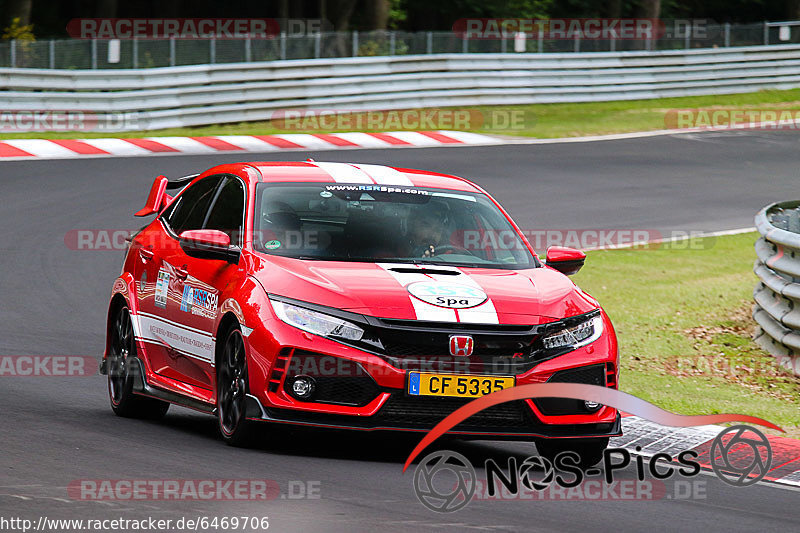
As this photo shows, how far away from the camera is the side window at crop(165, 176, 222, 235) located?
933cm

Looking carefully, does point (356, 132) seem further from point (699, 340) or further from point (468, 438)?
point (468, 438)

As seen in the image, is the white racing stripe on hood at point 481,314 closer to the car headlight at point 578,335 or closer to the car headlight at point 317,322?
the car headlight at point 578,335

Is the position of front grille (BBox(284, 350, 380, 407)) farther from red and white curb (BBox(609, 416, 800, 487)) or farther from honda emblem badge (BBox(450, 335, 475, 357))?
red and white curb (BBox(609, 416, 800, 487))

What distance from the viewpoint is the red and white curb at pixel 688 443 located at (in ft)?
26.6

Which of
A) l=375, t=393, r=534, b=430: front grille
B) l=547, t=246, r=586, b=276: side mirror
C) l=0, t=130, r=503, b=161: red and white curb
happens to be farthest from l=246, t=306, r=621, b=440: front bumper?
l=0, t=130, r=503, b=161: red and white curb

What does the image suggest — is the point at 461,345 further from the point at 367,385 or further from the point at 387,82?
the point at 387,82

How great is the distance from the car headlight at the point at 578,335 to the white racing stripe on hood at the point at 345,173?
1787 mm

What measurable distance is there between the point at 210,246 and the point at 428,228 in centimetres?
131

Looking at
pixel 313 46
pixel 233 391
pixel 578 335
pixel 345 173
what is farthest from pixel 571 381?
pixel 313 46

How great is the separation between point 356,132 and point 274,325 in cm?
1966

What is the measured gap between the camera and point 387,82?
31016 mm

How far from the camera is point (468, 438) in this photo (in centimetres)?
763

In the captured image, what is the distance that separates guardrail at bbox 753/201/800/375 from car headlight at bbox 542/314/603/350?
463 cm

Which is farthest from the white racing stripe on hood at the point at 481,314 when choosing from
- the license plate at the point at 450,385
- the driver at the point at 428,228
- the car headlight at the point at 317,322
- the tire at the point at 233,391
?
the tire at the point at 233,391
